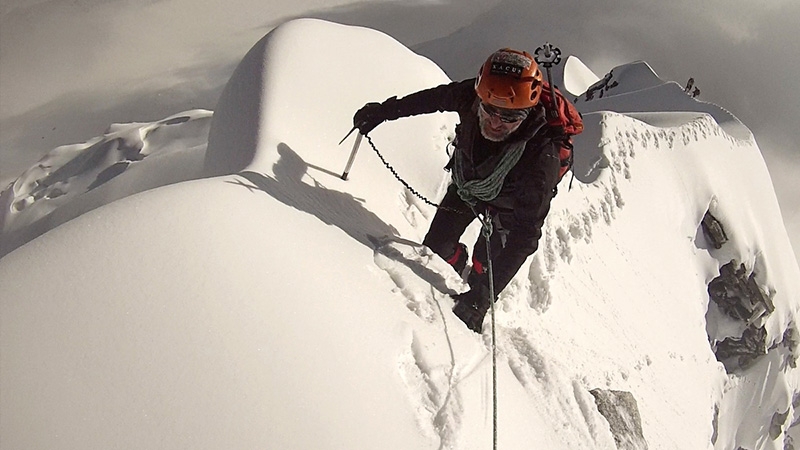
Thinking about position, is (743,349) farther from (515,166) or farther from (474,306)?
(515,166)

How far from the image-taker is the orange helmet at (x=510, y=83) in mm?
2844

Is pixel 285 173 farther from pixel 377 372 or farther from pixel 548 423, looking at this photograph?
pixel 548 423

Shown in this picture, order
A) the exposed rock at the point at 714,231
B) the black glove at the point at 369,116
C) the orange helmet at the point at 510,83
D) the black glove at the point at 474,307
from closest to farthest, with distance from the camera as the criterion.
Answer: the orange helmet at the point at 510,83 → the black glove at the point at 474,307 → the black glove at the point at 369,116 → the exposed rock at the point at 714,231

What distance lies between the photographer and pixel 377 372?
252 cm

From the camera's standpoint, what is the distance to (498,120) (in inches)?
118

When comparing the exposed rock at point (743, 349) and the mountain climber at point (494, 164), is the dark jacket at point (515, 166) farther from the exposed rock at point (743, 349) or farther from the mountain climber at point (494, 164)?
the exposed rock at point (743, 349)

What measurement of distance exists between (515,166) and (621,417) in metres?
1.79

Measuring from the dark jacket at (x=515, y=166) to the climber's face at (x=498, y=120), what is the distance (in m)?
0.05

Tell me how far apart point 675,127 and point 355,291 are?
7816mm

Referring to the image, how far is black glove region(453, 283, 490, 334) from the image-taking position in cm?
324

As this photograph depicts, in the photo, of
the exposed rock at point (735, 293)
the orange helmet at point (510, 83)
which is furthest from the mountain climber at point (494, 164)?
the exposed rock at point (735, 293)

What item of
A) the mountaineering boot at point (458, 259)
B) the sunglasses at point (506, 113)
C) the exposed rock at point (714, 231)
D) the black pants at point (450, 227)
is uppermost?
the sunglasses at point (506, 113)

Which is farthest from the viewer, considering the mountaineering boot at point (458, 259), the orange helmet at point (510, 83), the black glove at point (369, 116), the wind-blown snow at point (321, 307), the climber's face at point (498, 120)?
the mountaineering boot at point (458, 259)

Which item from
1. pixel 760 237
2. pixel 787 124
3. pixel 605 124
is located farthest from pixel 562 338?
pixel 787 124
